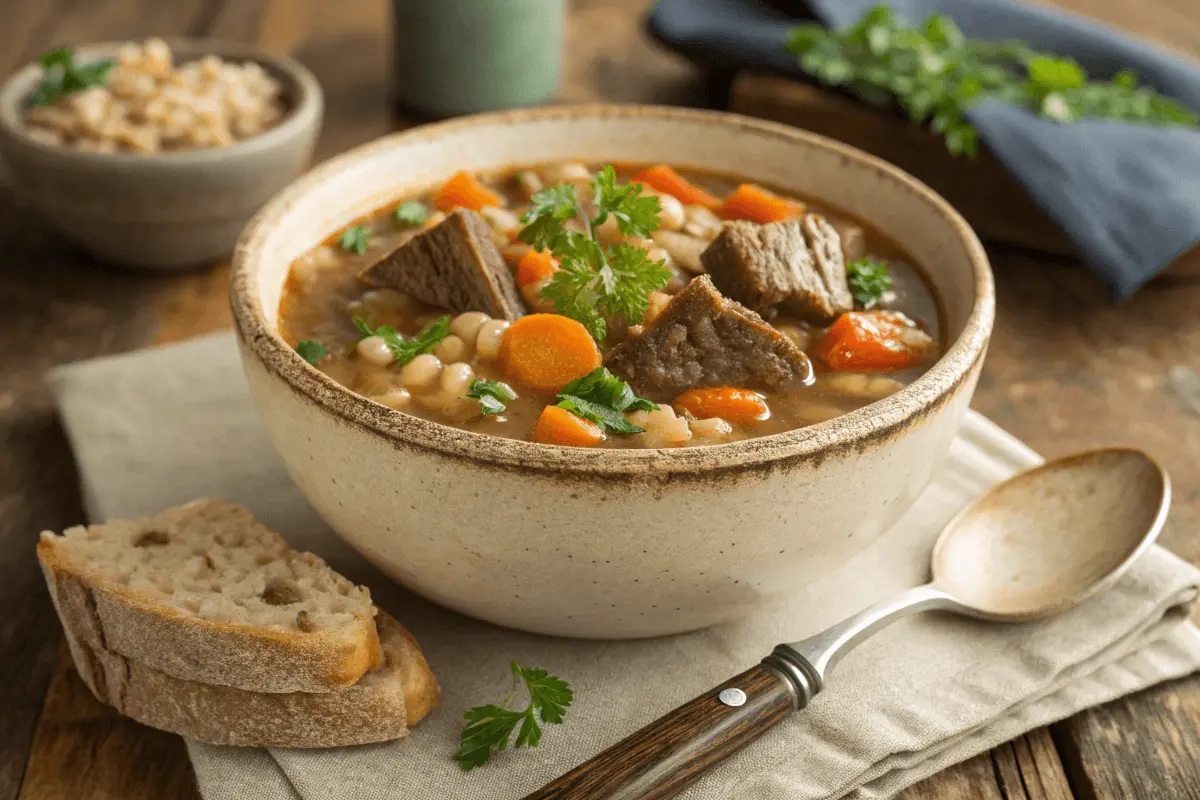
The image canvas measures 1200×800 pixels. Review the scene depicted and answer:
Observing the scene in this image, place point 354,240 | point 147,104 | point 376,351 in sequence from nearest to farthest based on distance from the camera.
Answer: point 376,351 < point 354,240 < point 147,104

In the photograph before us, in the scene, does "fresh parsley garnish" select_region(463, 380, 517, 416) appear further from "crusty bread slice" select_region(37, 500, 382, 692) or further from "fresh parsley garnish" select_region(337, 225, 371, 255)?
"fresh parsley garnish" select_region(337, 225, 371, 255)

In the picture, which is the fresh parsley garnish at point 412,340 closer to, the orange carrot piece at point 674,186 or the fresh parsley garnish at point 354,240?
the fresh parsley garnish at point 354,240

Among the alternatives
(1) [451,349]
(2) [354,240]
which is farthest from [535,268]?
(2) [354,240]

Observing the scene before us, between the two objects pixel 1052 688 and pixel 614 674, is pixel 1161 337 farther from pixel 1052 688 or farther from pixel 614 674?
pixel 614 674

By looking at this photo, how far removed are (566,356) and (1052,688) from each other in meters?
1.23

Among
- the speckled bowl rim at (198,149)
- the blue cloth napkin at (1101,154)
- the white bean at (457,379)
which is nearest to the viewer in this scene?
the white bean at (457,379)

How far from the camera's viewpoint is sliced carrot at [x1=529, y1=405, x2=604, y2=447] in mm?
Answer: 2438

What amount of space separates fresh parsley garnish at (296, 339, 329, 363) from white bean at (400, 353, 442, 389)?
204 mm

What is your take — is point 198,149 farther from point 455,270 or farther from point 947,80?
point 947,80

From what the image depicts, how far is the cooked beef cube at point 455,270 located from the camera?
283 cm

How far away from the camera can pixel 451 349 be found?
2744 mm

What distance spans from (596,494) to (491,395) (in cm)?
48

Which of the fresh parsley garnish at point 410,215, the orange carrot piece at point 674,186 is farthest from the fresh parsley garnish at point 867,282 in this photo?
the fresh parsley garnish at point 410,215

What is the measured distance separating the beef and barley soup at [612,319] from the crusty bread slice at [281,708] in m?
0.53
